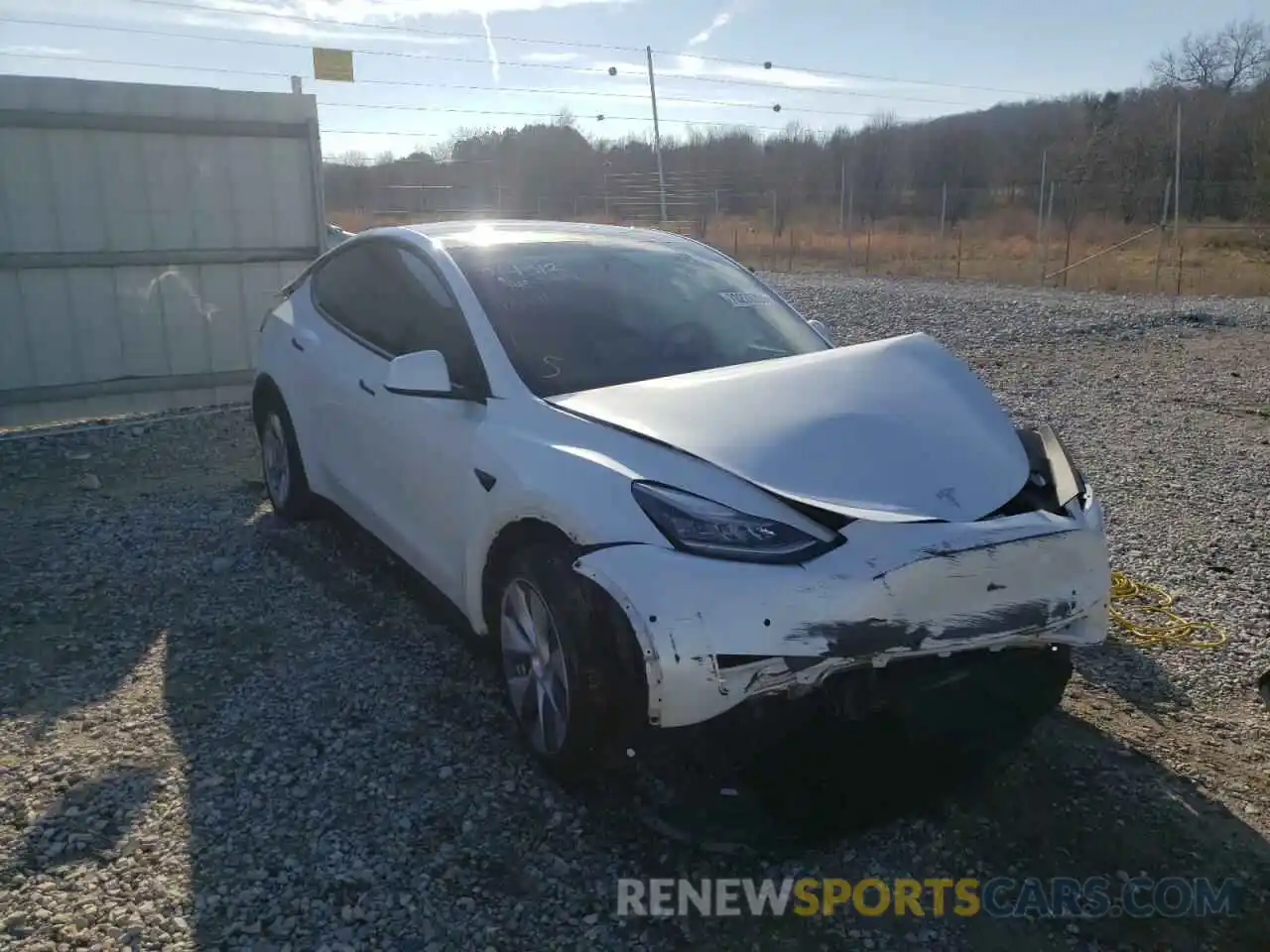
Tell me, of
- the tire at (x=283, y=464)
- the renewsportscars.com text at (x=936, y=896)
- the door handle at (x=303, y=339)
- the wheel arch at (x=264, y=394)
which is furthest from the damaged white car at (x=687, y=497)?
the wheel arch at (x=264, y=394)

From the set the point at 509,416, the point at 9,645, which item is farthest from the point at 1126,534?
the point at 9,645

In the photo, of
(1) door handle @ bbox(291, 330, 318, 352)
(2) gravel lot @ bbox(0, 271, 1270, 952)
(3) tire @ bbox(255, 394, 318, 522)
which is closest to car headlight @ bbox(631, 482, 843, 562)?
(2) gravel lot @ bbox(0, 271, 1270, 952)

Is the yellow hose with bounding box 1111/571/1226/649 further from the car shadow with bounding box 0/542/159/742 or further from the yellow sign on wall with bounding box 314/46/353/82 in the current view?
the yellow sign on wall with bounding box 314/46/353/82

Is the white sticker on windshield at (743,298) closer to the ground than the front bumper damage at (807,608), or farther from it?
farther from it

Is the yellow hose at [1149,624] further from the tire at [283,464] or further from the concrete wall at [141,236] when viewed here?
the concrete wall at [141,236]

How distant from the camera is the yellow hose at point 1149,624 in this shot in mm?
4227

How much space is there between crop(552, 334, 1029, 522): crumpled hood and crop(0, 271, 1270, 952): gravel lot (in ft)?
2.83

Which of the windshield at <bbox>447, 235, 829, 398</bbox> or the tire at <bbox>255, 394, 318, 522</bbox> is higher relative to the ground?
the windshield at <bbox>447, 235, 829, 398</bbox>

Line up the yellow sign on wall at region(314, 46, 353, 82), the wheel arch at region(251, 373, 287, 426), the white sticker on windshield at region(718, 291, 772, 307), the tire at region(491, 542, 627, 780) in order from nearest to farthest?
the tire at region(491, 542, 627, 780) < the white sticker on windshield at region(718, 291, 772, 307) < the wheel arch at region(251, 373, 287, 426) < the yellow sign on wall at region(314, 46, 353, 82)

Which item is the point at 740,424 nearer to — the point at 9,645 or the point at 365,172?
the point at 9,645

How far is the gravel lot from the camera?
2619 mm

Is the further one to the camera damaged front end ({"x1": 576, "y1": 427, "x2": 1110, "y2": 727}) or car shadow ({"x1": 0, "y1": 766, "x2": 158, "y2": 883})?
car shadow ({"x1": 0, "y1": 766, "x2": 158, "y2": 883})

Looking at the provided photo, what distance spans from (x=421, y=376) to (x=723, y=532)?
4.42 feet

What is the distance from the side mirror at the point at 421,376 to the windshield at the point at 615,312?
0.25 m
